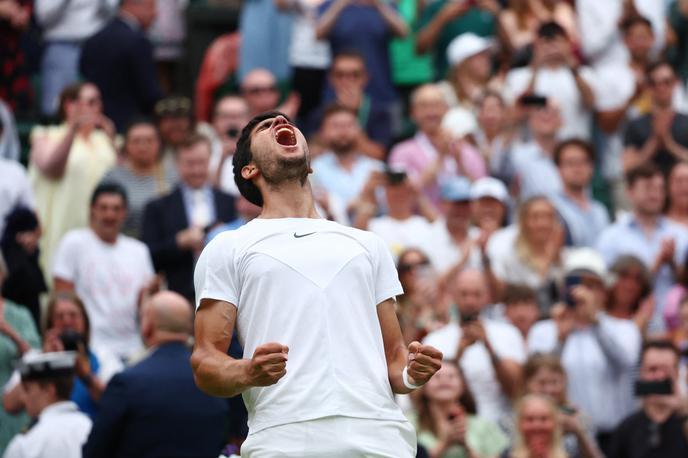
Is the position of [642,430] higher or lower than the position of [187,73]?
lower

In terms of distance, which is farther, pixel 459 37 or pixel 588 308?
pixel 459 37

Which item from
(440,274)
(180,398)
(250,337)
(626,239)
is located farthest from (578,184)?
(250,337)

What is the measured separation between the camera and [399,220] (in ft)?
43.0

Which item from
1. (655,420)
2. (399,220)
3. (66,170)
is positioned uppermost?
(66,170)

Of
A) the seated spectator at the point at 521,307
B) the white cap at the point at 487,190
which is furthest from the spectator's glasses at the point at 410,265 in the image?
the white cap at the point at 487,190

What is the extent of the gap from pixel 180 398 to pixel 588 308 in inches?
155

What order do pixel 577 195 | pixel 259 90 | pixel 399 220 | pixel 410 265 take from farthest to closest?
pixel 259 90 → pixel 577 195 → pixel 399 220 → pixel 410 265

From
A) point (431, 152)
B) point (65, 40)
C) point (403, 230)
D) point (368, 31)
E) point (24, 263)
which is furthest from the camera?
point (368, 31)

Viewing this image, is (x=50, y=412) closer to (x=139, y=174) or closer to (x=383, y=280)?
(x=383, y=280)

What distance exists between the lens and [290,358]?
595 centimetres

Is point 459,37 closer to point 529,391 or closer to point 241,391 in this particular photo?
point 529,391

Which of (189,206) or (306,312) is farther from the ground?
(189,206)

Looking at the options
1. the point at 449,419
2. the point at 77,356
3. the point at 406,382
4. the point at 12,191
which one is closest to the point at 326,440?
the point at 406,382

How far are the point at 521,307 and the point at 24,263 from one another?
3298mm
